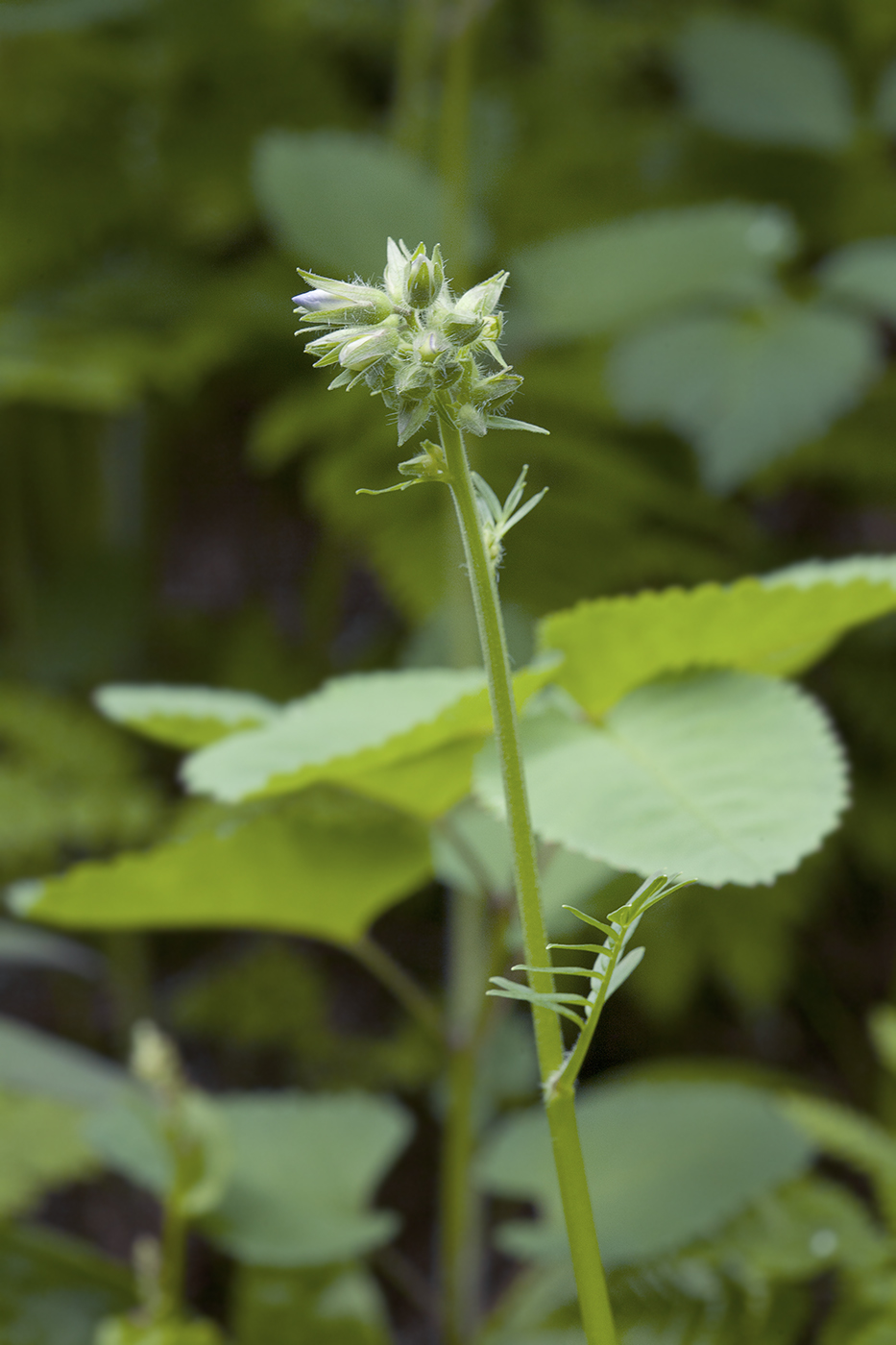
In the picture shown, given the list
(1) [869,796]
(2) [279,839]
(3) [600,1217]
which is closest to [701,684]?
(2) [279,839]

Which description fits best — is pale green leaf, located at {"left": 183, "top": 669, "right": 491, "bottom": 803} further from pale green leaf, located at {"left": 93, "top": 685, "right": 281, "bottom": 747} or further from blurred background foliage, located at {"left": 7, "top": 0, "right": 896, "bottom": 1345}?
blurred background foliage, located at {"left": 7, "top": 0, "right": 896, "bottom": 1345}

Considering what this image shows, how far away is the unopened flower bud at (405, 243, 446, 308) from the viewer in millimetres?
244

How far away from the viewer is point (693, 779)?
36 centimetres

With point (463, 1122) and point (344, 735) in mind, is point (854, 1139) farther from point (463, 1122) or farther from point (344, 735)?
point (344, 735)

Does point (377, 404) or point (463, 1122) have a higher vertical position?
point (377, 404)

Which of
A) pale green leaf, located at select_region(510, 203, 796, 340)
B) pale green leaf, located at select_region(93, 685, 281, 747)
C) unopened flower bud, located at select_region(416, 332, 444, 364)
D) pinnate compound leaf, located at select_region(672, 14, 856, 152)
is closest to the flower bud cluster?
unopened flower bud, located at select_region(416, 332, 444, 364)

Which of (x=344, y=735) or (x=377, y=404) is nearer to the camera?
(x=344, y=735)

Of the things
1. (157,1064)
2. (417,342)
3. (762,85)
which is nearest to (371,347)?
(417,342)

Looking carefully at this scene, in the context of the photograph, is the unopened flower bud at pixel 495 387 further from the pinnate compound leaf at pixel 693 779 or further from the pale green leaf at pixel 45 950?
the pale green leaf at pixel 45 950

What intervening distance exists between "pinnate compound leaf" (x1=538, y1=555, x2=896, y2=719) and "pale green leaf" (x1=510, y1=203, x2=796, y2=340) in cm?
53

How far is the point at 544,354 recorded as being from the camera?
1.26m

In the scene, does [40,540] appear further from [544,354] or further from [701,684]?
[701,684]

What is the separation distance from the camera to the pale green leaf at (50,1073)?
0.72m

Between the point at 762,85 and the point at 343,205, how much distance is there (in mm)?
521
